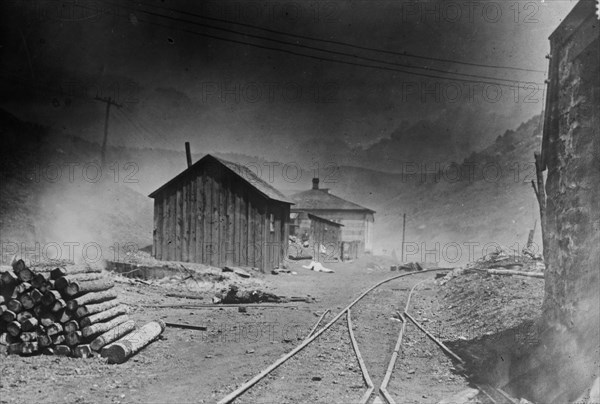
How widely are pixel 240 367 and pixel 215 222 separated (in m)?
15.5

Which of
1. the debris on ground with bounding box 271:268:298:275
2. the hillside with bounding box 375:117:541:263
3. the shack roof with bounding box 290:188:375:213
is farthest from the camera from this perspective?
the hillside with bounding box 375:117:541:263

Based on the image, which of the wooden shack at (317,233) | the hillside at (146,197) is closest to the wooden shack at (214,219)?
the hillside at (146,197)

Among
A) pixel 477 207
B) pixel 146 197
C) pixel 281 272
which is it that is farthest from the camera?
pixel 477 207

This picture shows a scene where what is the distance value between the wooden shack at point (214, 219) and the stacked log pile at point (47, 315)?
47.4 feet

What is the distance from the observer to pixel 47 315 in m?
7.03

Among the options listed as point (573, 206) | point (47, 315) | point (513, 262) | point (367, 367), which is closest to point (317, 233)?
point (513, 262)

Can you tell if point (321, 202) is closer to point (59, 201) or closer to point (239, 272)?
point (59, 201)

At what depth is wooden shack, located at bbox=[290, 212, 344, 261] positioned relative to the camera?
109 feet

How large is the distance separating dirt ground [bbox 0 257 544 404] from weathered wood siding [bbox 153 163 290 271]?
10045mm

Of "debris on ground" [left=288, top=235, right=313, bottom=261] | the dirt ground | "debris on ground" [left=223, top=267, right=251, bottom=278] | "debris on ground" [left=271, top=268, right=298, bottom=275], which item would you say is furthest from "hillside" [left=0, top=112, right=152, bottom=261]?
the dirt ground

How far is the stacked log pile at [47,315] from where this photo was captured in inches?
270

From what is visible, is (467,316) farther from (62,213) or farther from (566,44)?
(62,213)

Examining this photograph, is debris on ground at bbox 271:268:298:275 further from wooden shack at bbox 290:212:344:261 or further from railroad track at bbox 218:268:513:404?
railroad track at bbox 218:268:513:404

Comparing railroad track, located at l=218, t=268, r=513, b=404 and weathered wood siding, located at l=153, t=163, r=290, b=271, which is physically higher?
weathered wood siding, located at l=153, t=163, r=290, b=271
